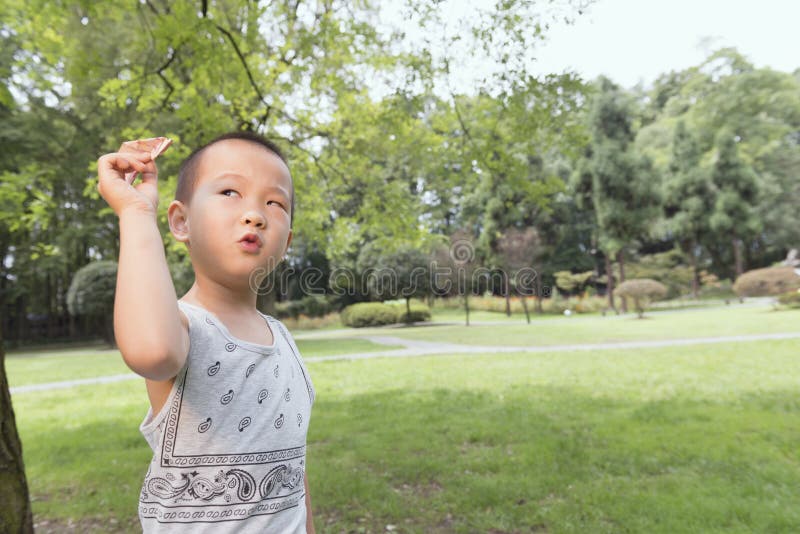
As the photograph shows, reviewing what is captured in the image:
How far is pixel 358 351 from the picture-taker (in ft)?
42.2

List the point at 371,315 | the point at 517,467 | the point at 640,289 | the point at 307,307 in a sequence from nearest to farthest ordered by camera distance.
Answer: the point at 517,467, the point at 640,289, the point at 371,315, the point at 307,307

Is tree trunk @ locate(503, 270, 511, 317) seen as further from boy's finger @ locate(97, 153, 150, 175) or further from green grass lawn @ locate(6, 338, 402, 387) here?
boy's finger @ locate(97, 153, 150, 175)

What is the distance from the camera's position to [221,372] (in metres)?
0.92

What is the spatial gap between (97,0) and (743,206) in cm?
2992

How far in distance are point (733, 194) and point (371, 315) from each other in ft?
66.4

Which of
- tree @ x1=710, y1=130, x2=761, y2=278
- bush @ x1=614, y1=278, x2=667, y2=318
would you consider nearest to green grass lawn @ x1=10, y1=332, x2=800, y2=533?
bush @ x1=614, y1=278, x2=667, y2=318

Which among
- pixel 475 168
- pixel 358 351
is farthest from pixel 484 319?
pixel 475 168

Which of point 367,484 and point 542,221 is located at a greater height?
point 542,221

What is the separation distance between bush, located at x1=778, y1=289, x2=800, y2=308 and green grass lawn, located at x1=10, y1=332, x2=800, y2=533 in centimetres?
1154

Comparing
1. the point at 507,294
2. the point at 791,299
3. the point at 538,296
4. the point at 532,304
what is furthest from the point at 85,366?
the point at 791,299

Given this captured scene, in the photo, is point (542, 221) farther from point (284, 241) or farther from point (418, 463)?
point (284, 241)

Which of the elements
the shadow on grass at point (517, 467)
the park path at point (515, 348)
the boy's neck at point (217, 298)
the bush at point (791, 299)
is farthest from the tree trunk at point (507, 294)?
the boy's neck at point (217, 298)

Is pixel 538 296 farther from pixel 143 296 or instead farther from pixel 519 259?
pixel 143 296

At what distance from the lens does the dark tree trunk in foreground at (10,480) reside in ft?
6.82
